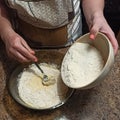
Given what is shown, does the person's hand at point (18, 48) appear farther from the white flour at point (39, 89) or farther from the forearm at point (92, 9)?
the forearm at point (92, 9)

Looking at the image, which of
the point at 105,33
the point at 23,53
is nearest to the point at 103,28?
the point at 105,33

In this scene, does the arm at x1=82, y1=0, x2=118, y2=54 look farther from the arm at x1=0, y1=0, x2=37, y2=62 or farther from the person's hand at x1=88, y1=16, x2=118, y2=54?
the arm at x1=0, y1=0, x2=37, y2=62

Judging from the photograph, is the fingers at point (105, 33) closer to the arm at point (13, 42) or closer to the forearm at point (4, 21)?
the arm at point (13, 42)

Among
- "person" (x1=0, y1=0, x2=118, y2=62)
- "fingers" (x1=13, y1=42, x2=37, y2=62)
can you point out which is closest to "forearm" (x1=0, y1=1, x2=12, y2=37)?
"person" (x1=0, y1=0, x2=118, y2=62)

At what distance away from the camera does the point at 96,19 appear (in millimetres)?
848

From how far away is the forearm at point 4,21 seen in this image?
0.91 m

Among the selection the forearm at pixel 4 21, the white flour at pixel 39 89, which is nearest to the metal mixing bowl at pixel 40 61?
the white flour at pixel 39 89

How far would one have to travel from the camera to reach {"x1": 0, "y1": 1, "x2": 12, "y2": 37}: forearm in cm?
91

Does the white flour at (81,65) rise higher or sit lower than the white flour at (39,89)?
higher

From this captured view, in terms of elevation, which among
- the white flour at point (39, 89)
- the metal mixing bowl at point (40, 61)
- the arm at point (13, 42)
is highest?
the arm at point (13, 42)

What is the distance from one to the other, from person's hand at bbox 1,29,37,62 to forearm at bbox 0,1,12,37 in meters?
0.02

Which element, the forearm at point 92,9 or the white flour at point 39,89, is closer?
the white flour at point 39,89

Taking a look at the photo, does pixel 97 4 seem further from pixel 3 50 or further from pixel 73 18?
pixel 3 50

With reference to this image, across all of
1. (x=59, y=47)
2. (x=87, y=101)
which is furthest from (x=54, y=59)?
(x=87, y=101)
